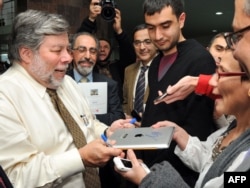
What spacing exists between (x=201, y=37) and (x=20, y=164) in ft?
41.6

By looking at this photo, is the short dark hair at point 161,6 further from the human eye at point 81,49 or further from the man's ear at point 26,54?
the human eye at point 81,49

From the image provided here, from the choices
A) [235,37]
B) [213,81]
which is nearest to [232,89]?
[235,37]

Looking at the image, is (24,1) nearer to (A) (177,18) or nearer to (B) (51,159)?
(A) (177,18)

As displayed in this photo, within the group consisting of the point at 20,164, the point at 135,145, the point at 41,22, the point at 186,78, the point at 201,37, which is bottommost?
the point at 201,37

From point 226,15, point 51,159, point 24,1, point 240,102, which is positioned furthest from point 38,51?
point 226,15

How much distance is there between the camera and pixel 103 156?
1283 millimetres

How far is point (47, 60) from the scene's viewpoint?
149 centimetres

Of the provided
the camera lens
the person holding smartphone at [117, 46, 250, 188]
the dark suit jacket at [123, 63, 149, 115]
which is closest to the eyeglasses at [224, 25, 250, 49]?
the person holding smartphone at [117, 46, 250, 188]

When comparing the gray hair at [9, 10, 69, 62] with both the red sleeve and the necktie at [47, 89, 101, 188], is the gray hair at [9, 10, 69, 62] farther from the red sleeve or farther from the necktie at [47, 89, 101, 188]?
the red sleeve

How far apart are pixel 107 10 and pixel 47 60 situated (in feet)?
4.58

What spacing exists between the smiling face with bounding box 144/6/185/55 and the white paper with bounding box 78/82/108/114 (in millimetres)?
659

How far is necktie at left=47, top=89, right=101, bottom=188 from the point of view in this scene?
1471 mm

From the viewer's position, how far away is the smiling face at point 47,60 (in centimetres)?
147

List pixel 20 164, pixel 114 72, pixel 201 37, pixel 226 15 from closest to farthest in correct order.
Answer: pixel 20 164 < pixel 114 72 < pixel 226 15 < pixel 201 37
